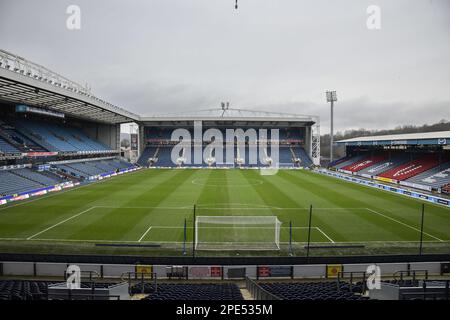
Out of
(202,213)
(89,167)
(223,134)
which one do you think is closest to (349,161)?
(223,134)

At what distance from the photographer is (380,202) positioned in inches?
1177

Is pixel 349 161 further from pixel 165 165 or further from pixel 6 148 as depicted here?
pixel 6 148

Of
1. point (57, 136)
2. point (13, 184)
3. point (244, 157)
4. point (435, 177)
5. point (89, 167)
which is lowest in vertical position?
point (435, 177)

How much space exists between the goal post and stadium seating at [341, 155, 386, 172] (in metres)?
40.5

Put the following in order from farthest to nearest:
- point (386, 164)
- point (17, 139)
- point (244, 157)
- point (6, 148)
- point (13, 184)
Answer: point (244, 157), point (386, 164), point (17, 139), point (6, 148), point (13, 184)

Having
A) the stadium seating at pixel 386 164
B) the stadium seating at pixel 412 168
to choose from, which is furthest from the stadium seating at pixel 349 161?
the stadium seating at pixel 412 168

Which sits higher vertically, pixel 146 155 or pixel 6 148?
pixel 6 148

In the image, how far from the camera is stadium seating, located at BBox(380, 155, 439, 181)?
42.1 meters

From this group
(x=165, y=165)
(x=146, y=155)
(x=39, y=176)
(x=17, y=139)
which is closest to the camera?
(x=39, y=176)

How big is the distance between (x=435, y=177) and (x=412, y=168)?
6.38 m

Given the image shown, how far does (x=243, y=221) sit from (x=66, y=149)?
1481 inches

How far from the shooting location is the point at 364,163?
5600cm
